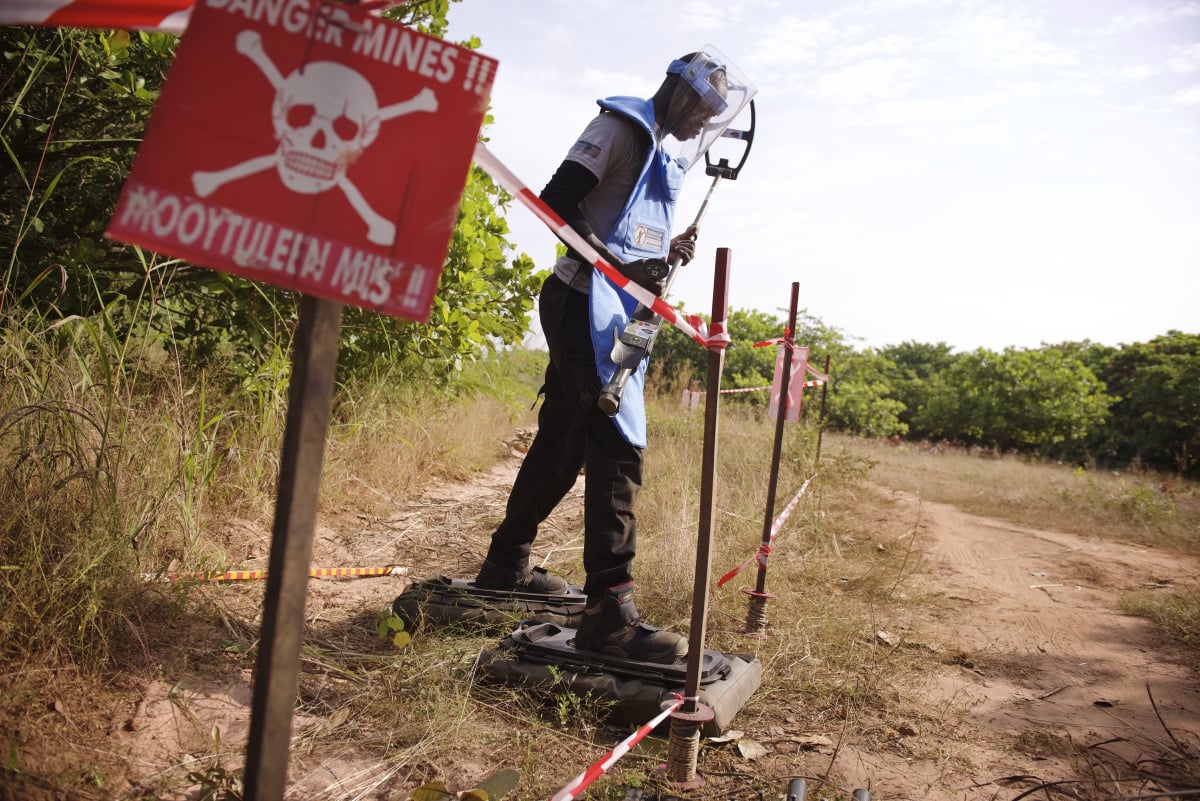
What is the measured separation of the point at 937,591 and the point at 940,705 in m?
2.01

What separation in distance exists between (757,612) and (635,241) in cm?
179

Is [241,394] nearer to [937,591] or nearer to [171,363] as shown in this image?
[171,363]

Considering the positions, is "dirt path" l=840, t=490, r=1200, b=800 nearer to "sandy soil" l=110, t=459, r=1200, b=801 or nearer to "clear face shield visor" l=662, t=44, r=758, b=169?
"sandy soil" l=110, t=459, r=1200, b=801

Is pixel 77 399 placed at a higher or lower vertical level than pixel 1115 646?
higher

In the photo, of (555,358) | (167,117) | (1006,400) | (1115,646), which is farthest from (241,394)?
(1006,400)

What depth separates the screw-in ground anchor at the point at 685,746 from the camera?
1.99m

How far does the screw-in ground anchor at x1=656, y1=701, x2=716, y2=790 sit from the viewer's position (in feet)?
6.52

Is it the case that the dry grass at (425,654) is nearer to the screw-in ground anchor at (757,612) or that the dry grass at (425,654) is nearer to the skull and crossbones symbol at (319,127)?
the screw-in ground anchor at (757,612)

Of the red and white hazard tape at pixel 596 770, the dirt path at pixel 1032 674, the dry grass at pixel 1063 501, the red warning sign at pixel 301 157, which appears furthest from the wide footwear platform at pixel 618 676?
the dry grass at pixel 1063 501

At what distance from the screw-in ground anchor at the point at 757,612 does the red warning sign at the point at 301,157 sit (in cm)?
259

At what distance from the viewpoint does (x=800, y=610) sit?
3578mm

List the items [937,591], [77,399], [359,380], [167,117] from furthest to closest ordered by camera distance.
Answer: [359,380] < [937,591] < [77,399] < [167,117]

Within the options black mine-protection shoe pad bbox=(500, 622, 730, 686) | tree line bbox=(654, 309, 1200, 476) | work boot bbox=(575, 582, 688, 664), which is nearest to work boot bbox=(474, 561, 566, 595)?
black mine-protection shoe pad bbox=(500, 622, 730, 686)

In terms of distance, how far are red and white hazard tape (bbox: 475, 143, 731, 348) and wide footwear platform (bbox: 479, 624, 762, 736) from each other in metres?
1.01
